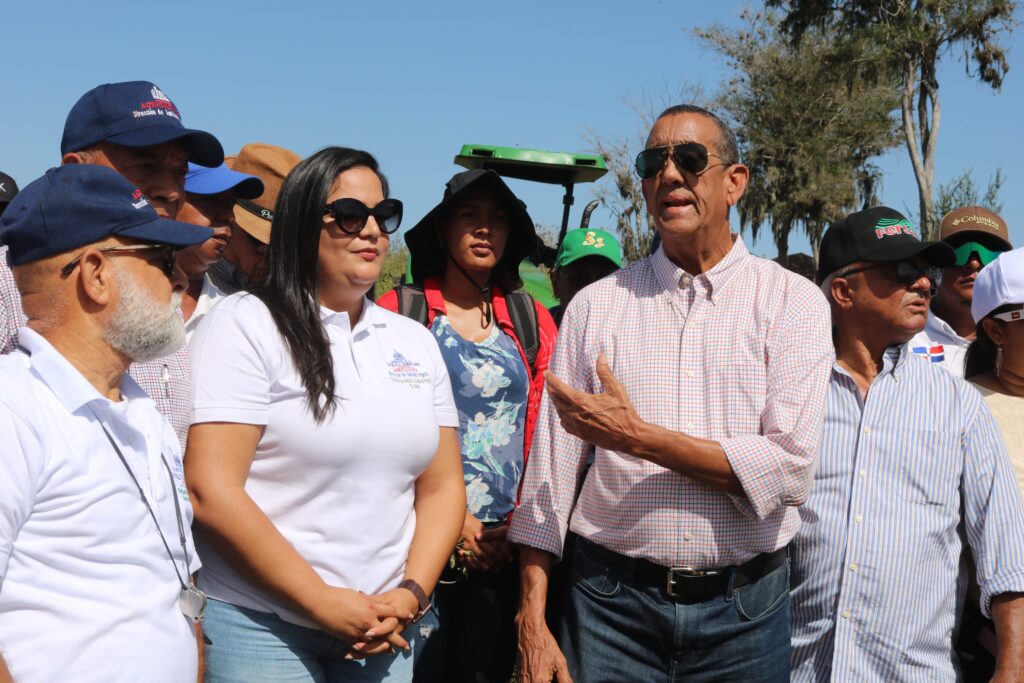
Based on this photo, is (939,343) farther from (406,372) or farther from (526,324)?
(406,372)

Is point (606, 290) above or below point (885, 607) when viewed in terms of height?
above

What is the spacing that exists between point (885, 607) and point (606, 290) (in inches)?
55.4

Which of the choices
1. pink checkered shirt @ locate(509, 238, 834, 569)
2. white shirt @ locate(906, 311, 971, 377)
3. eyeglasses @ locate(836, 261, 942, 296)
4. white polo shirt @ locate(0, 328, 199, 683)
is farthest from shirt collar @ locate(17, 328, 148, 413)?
white shirt @ locate(906, 311, 971, 377)

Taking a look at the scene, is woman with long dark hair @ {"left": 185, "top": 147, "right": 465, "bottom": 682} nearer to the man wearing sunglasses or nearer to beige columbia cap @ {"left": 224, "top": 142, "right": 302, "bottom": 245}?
beige columbia cap @ {"left": 224, "top": 142, "right": 302, "bottom": 245}

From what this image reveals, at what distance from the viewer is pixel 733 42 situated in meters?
35.7

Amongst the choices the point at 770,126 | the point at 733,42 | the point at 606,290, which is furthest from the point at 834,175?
the point at 606,290

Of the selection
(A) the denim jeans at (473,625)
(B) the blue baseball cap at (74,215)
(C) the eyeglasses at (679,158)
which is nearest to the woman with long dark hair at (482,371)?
(A) the denim jeans at (473,625)

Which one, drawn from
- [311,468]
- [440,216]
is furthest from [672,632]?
[440,216]

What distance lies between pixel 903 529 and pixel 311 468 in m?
1.95

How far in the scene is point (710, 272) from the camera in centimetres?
315

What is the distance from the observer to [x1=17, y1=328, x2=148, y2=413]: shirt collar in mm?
2059

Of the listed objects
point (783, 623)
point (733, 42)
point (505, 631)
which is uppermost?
point (733, 42)

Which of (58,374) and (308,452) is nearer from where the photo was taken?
(58,374)

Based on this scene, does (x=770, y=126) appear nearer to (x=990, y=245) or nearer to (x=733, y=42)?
(x=733, y=42)
